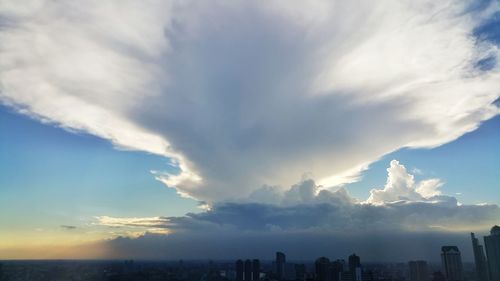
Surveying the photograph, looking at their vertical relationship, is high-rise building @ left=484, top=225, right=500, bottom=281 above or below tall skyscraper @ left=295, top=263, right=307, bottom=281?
above

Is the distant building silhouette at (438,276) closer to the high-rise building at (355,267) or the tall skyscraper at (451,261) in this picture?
the tall skyscraper at (451,261)

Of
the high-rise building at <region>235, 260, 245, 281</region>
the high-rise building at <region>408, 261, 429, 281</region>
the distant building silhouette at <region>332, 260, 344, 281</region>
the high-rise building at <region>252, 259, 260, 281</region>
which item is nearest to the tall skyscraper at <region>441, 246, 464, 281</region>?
the high-rise building at <region>408, 261, 429, 281</region>

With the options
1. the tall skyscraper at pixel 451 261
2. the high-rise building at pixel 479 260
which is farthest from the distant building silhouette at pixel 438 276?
the high-rise building at pixel 479 260

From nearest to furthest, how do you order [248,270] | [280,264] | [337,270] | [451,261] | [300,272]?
[451,261] < [337,270] < [300,272] < [248,270] < [280,264]

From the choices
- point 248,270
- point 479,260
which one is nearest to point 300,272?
point 248,270

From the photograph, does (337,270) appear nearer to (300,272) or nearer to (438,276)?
(300,272)

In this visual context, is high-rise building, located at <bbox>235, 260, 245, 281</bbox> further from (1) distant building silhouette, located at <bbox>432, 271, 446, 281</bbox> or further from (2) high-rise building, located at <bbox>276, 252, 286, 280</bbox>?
(1) distant building silhouette, located at <bbox>432, 271, 446, 281</bbox>

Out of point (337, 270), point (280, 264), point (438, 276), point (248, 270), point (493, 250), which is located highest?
→ point (493, 250)
